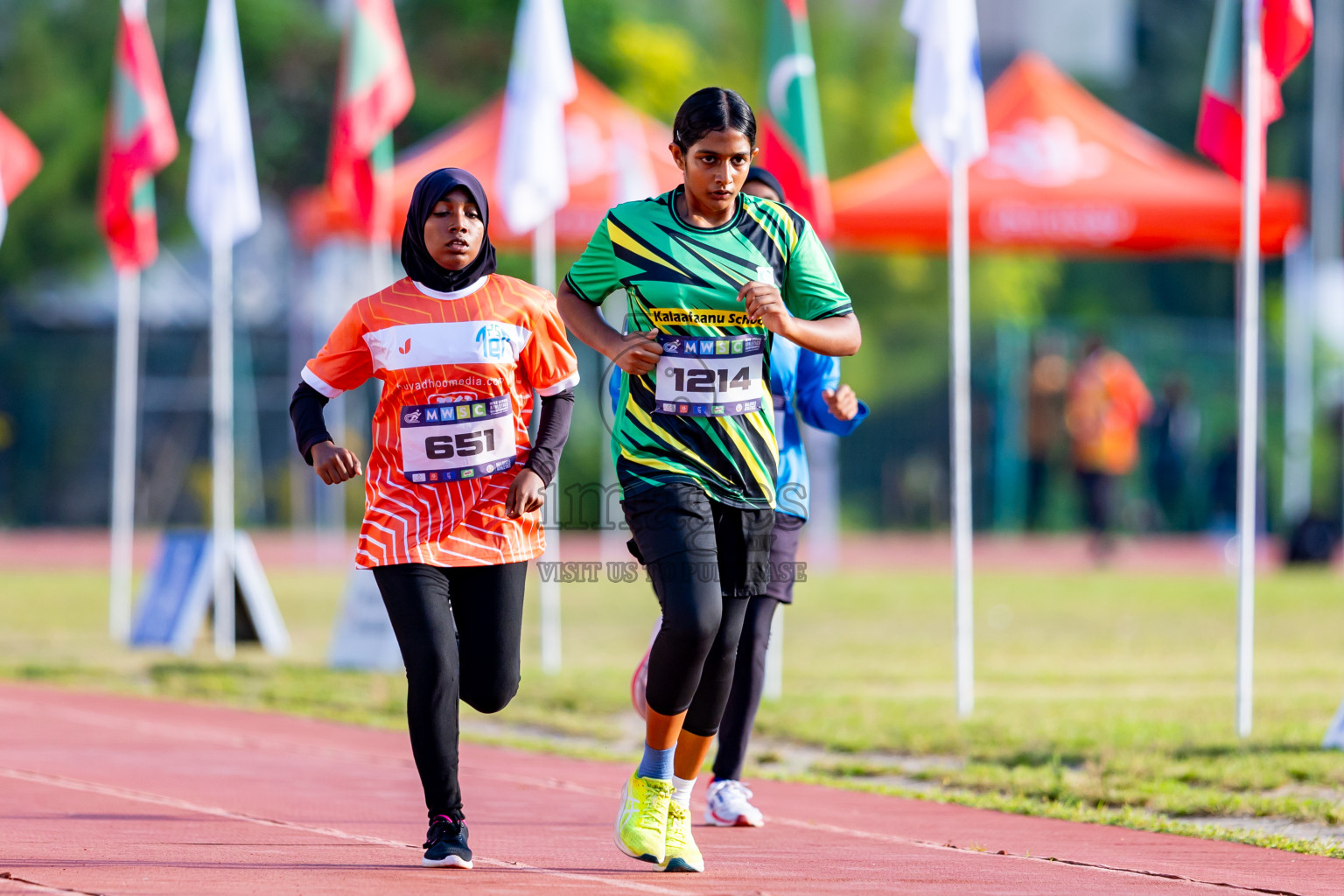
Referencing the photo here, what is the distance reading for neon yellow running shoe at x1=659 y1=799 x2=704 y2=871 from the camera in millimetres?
5262

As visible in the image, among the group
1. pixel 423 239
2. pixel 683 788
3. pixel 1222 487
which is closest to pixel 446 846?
pixel 683 788

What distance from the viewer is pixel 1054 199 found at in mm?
16812

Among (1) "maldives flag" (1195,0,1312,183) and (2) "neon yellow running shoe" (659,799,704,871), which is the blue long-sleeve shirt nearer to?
(2) "neon yellow running shoe" (659,799,704,871)

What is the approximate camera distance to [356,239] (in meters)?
18.6

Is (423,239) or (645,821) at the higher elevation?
(423,239)

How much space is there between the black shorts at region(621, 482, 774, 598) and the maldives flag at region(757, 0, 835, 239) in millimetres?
4891

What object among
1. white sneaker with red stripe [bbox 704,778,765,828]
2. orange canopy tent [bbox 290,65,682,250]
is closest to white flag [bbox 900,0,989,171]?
white sneaker with red stripe [bbox 704,778,765,828]

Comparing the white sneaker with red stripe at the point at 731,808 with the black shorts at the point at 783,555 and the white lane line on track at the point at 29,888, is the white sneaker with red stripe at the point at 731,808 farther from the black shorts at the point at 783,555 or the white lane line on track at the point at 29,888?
the white lane line on track at the point at 29,888

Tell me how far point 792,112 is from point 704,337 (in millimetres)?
5082

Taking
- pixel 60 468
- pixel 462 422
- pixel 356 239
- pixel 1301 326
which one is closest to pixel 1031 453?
pixel 1301 326

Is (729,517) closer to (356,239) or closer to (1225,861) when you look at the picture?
(1225,861)

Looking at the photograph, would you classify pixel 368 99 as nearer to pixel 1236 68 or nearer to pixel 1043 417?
pixel 1236 68

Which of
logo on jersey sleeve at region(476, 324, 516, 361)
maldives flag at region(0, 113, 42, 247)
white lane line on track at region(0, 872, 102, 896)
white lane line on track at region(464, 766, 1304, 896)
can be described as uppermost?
maldives flag at region(0, 113, 42, 247)

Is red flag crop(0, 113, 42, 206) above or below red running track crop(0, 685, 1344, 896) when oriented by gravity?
above
